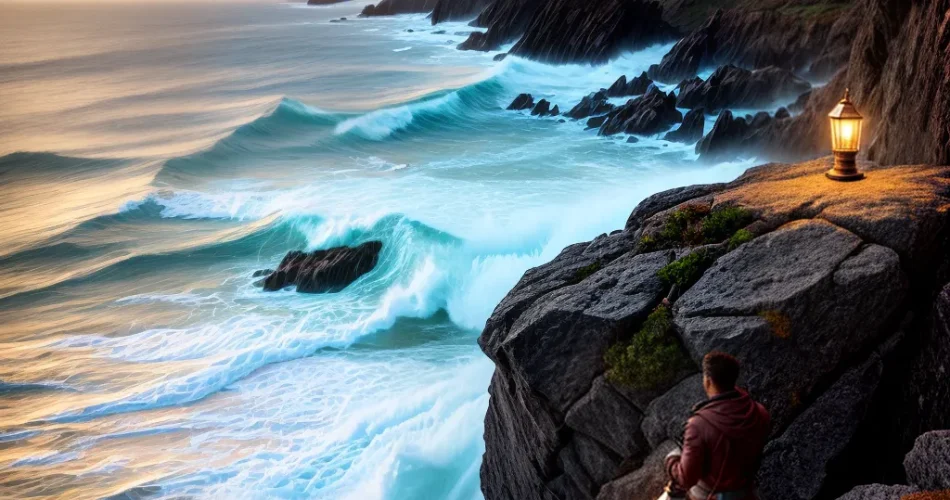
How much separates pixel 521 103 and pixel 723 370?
43.4 meters

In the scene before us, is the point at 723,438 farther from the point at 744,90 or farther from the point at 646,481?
the point at 744,90

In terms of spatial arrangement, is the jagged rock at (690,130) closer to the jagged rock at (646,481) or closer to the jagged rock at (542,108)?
the jagged rock at (542,108)

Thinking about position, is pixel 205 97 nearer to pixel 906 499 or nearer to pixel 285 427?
pixel 285 427

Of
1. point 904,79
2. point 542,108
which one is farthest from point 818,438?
point 542,108

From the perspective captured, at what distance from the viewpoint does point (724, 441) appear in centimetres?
488

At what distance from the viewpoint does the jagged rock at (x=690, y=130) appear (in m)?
34.2

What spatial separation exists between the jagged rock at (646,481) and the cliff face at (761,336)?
0.07ft

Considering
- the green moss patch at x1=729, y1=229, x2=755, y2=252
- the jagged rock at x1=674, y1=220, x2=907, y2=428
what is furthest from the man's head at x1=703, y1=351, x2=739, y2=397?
the green moss patch at x1=729, y1=229, x2=755, y2=252

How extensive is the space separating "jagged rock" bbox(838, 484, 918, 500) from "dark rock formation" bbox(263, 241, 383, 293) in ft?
54.6

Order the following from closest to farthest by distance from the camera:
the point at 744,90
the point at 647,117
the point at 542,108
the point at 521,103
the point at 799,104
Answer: the point at 799,104 < the point at 647,117 < the point at 744,90 < the point at 542,108 < the point at 521,103

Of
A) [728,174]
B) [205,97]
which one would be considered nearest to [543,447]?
[728,174]

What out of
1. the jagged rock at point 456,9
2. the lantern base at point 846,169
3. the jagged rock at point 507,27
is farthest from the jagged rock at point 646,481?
the jagged rock at point 456,9

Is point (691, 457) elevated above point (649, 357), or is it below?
above

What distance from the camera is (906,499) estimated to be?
17.7ft
